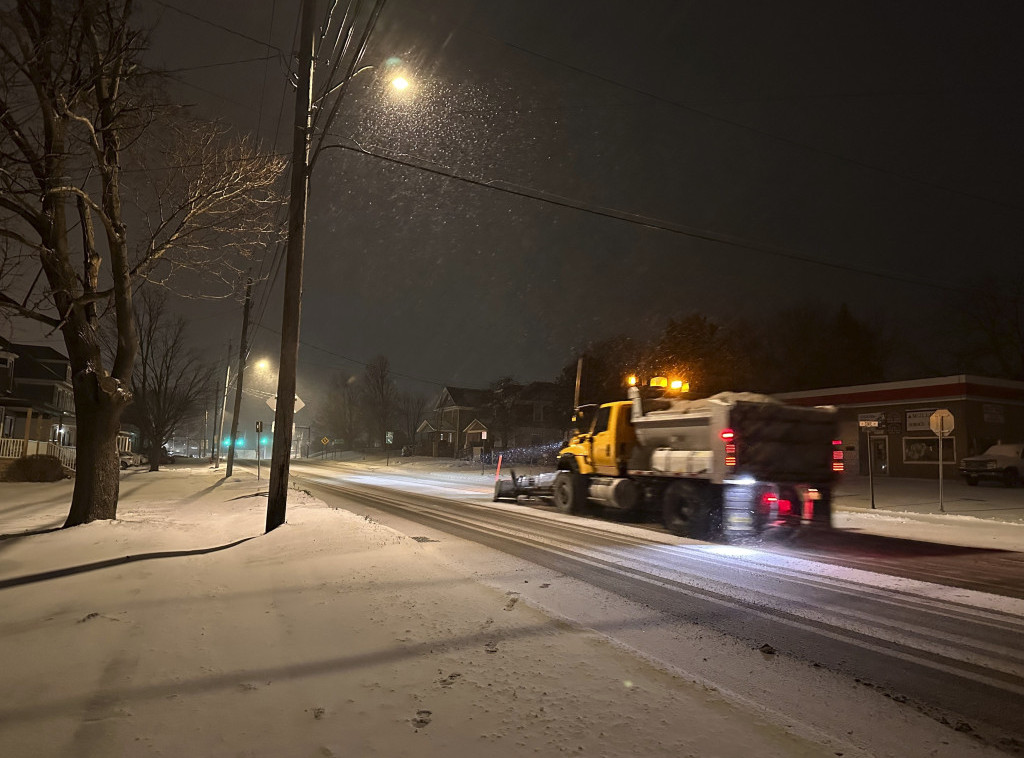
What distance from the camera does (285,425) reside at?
11.1 m

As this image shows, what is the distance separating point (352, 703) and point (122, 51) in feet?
35.4

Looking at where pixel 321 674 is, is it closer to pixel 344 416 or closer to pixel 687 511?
pixel 687 511

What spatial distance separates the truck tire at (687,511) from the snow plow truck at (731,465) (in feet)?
0.06

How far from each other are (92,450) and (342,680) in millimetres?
9012

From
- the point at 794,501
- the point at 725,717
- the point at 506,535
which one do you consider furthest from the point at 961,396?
the point at 725,717

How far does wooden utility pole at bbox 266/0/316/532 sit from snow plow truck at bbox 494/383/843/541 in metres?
7.23

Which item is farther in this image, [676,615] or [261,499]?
[261,499]

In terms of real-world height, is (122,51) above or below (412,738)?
above

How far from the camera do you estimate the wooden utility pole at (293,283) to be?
11.0 metres

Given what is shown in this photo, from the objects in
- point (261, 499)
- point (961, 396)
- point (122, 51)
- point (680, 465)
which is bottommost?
point (261, 499)

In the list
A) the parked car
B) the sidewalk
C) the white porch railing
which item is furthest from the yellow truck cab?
the white porch railing

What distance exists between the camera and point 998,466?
25234mm

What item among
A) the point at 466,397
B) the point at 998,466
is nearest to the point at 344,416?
the point at 466,397

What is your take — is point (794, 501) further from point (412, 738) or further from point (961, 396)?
point (961, 396)
